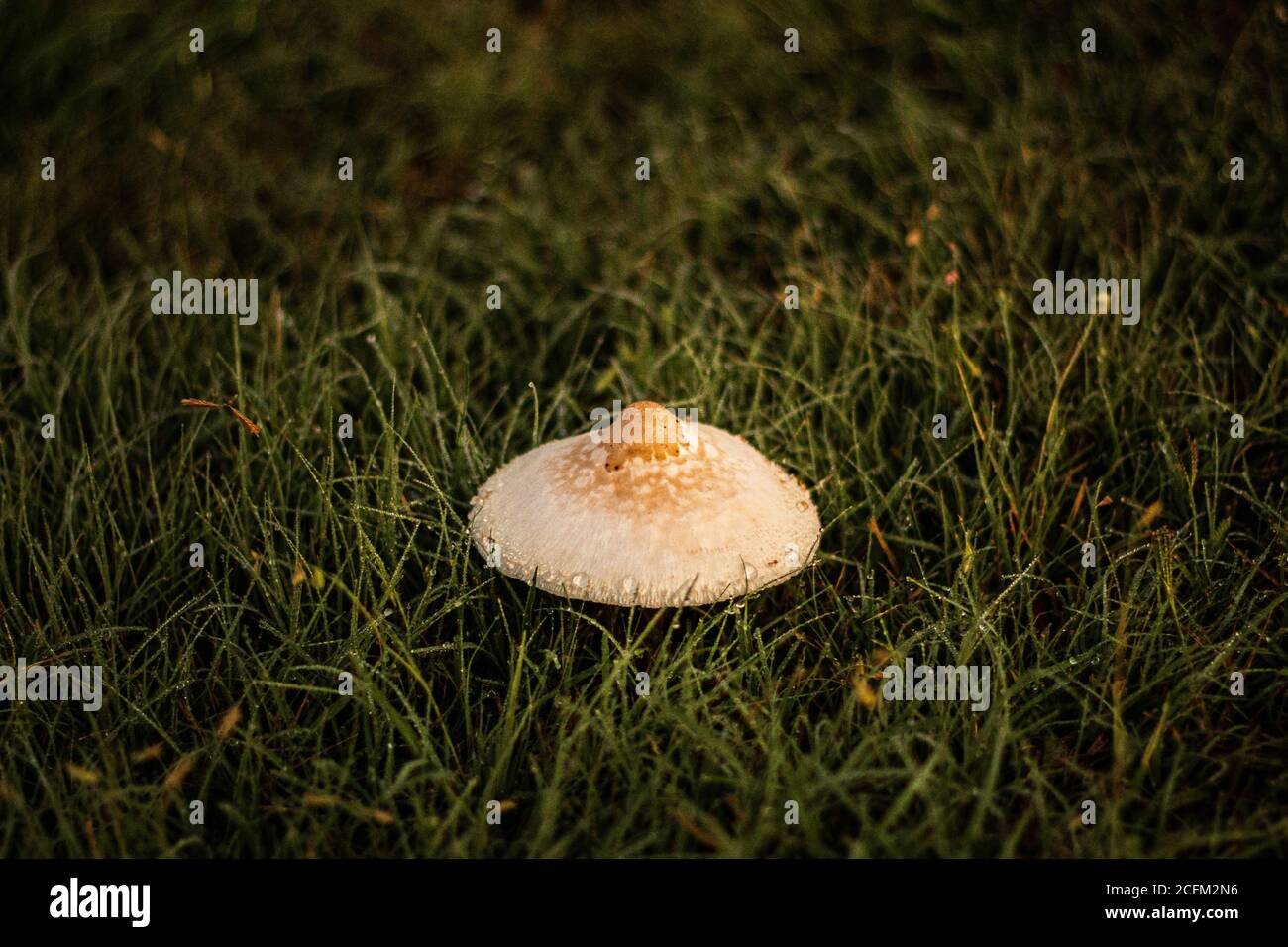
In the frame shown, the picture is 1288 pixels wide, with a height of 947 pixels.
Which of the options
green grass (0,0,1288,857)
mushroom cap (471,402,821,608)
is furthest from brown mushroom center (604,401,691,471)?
green grass (0,0,1288,857)

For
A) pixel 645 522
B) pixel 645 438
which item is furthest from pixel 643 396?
pixel 645 522

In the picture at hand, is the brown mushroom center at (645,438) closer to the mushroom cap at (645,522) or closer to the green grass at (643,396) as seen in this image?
the mushroom cap at (645,522)

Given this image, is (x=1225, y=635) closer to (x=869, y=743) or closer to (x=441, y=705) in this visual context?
(x=869, y=743)

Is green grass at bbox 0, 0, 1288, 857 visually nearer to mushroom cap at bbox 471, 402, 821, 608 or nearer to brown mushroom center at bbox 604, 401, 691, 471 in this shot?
mushroom cap at bbox 471, 402, 821, 608

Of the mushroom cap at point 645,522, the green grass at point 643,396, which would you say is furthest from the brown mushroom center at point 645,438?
the green grass at point 643,396

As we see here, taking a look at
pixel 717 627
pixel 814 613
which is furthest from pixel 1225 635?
pixel 717 627

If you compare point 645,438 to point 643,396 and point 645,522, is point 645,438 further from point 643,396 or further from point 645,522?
point 643,396
